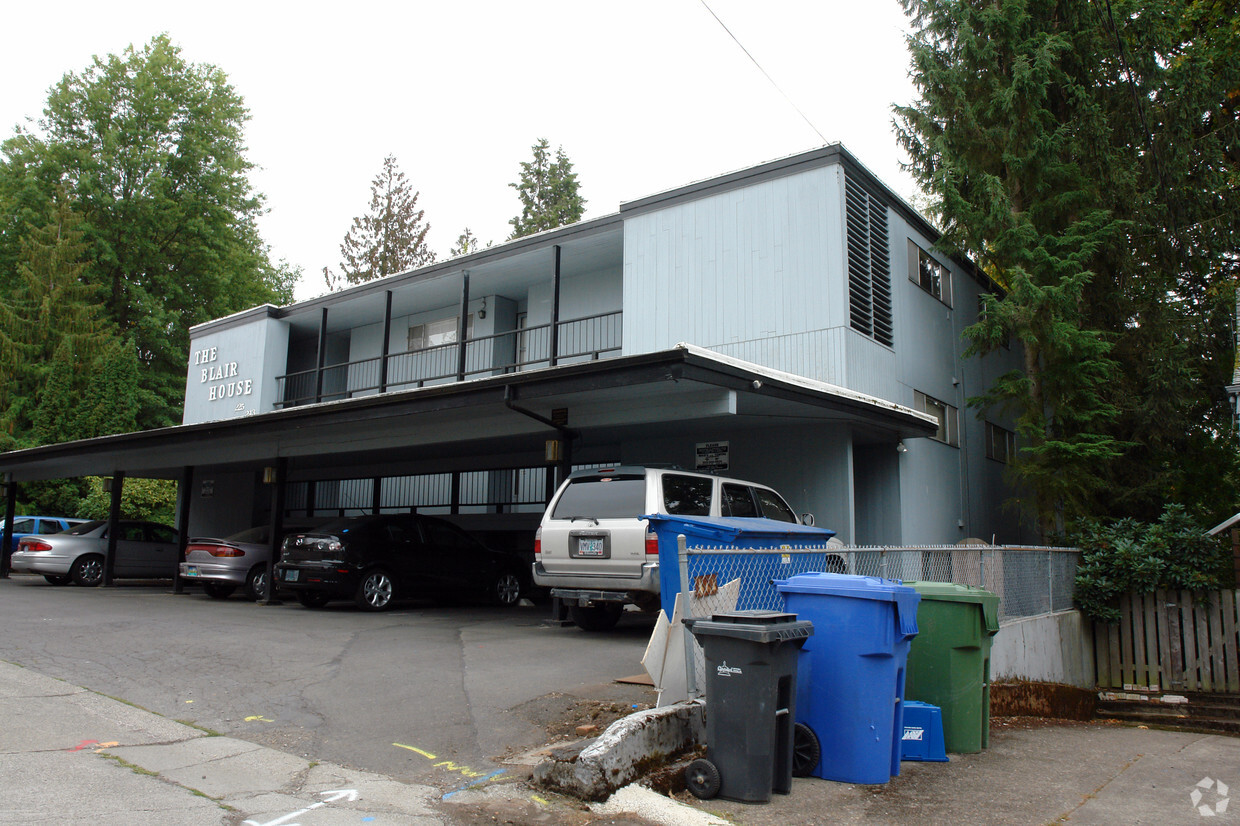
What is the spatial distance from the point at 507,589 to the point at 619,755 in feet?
33.9

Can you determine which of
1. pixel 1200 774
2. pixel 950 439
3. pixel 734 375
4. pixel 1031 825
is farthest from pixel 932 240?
pixel 1031 825

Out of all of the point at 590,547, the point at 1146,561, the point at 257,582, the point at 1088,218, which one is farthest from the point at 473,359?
the point at 1146,561

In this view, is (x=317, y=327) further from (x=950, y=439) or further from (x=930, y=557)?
(x=930, y=557)

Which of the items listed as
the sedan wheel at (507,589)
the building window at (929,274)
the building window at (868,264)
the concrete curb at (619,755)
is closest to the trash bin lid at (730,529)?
the concrete curb at (619,755)

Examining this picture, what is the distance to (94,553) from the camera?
18016 millimetres

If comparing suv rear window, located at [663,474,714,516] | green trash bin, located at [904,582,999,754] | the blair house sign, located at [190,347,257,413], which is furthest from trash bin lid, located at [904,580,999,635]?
the blair house sign, located at [190,347,257,413]

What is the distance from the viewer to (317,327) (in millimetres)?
21719

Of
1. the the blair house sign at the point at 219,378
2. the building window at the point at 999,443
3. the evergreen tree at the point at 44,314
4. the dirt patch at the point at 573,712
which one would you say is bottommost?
the dirt patch at the point at 573,712

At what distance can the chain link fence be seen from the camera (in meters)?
5.33

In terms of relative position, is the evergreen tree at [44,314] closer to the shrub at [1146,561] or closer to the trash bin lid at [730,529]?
the trash bin lid at [730,529]

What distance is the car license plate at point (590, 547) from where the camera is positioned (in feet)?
29.9

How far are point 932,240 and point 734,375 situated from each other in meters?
8.99

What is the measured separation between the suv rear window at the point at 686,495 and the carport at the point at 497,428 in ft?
3.32

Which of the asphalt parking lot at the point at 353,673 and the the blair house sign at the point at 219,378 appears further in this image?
the the blair house sign at the point at 219,378
